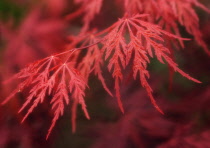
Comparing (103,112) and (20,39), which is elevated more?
(20,39)

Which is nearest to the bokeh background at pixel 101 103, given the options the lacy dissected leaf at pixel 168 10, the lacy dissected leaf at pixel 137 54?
the lacy dissected leaf at pixel 168 10

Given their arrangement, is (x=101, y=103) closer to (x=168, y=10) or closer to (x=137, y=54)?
(x=168, y=10)

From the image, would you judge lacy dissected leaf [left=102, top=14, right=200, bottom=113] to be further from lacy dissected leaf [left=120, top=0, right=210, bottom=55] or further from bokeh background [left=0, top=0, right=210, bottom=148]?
bokeh background [left=0, top=0, right=210, bottom=148]

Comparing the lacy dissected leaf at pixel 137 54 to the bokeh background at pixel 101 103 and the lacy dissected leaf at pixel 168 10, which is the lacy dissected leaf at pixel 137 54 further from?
the bokeh background at pixel 101 103

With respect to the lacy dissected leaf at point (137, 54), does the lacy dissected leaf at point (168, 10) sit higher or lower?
higher

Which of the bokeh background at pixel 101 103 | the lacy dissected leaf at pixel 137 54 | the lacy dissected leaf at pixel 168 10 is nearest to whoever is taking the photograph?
the lacy dissected leaf at pixel 137 54

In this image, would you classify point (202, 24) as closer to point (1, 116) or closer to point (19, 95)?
point (19, 95)

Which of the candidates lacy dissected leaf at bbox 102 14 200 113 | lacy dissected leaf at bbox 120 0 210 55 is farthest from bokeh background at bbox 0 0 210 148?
lacy dissected leaf at bbox 102 14 200 113

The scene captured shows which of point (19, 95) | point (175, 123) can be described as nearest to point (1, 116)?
point (19, 95)
